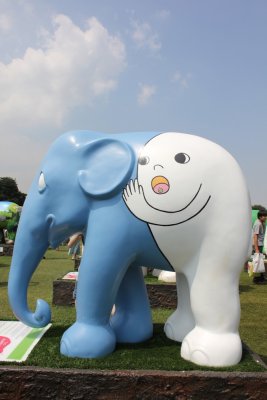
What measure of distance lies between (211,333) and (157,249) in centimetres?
54

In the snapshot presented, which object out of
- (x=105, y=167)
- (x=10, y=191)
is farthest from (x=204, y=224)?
(x=10, y=191)

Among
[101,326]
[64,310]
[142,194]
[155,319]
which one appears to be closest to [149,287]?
[155,319]

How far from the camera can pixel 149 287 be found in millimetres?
4855

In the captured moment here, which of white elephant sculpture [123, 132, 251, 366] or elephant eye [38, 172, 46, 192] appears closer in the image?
white elephant sculpture [123, 132, 251, 366]

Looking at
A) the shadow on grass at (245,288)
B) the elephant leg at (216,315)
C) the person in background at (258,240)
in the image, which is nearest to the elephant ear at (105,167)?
the elephant leg at (216,315)

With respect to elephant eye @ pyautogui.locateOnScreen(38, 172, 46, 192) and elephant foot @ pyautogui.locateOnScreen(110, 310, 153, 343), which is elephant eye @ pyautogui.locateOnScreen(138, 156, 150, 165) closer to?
elephant eye @ pyautogui.locateOnScreen(38, 172, 46, 192)

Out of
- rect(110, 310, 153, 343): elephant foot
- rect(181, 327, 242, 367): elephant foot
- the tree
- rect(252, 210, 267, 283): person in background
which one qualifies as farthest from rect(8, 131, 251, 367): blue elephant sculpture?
the tree

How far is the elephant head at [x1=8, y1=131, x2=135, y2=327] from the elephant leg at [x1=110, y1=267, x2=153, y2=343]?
19.5 inches

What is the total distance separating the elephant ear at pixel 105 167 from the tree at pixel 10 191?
47410mm

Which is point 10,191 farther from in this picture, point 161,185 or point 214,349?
point 214,349

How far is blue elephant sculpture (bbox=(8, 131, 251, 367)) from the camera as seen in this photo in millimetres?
2197

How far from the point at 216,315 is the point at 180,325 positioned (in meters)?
0.55

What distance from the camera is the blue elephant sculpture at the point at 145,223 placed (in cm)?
220

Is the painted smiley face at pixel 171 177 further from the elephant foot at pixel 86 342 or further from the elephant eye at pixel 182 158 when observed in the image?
the elephant foot at pixel 86 342
